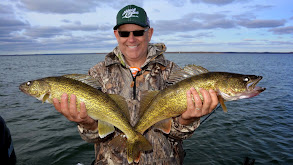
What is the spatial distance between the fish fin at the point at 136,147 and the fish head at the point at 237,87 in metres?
1.72

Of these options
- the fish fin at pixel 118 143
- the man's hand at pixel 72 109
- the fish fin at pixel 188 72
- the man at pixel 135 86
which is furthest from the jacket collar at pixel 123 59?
the fish fin at pixel 118 143

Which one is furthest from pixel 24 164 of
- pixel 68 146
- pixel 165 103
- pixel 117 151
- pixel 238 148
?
pixel 238 148

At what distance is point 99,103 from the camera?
11.3 ft

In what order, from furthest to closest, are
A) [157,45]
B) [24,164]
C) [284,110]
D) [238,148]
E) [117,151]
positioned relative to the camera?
[284,110]
[238,148]
[24,164]
[157,45]
[117,151]

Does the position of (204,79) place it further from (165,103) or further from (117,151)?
(117,151)

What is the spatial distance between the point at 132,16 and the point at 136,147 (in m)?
2.74

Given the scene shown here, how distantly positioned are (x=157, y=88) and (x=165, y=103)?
63 cm

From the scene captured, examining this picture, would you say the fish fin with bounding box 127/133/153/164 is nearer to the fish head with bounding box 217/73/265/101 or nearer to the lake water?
the fish head with bounding box 217/73/265/101

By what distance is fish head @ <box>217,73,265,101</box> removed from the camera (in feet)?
11.4

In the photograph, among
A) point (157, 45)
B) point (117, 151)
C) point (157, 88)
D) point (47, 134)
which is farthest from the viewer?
point (47, 134)

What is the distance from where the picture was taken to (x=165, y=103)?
11.5 feet

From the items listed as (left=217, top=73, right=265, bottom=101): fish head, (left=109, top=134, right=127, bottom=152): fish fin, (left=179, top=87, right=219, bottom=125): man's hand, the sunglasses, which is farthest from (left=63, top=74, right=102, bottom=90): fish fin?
(left=217, top=73, right=265, bottom=101): fish head

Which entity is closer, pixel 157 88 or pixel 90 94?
pixel 90 94

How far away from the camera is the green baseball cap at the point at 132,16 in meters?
3.98
